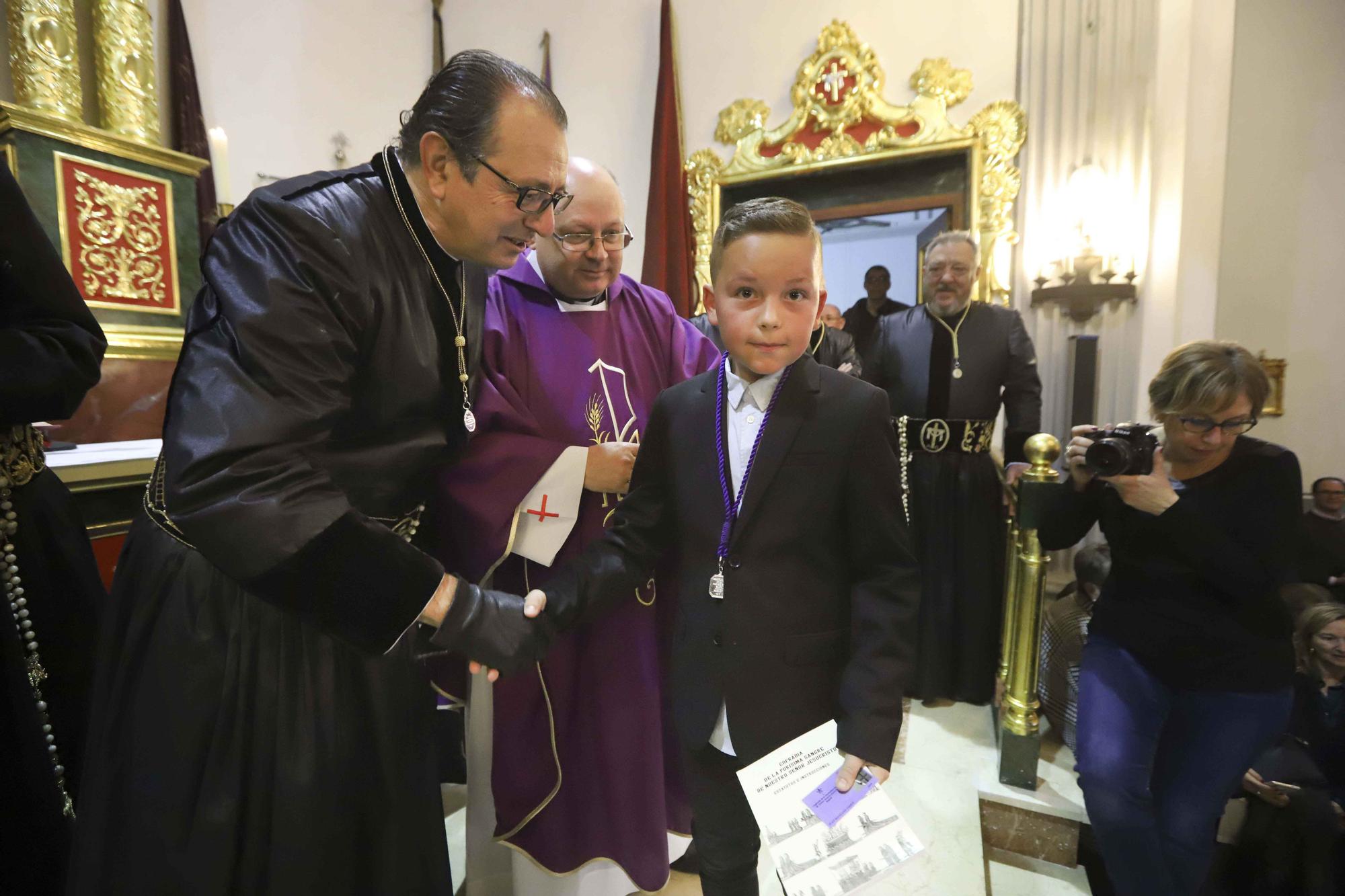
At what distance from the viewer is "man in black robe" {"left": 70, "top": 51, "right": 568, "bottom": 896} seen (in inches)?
34.6

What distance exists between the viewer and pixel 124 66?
3211 mm

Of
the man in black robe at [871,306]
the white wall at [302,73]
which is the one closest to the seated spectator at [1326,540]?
the man in black robe at [871,306]

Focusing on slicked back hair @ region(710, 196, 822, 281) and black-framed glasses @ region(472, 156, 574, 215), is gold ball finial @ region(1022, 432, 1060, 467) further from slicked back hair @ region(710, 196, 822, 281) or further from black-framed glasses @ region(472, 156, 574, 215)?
black-framed glasses @ region(472, 156, 574, 215)

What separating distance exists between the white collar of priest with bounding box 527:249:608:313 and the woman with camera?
1313mm

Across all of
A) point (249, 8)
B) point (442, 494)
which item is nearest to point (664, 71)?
point (249, 8)

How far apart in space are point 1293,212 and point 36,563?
5.41 m

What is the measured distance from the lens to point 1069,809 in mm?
2121

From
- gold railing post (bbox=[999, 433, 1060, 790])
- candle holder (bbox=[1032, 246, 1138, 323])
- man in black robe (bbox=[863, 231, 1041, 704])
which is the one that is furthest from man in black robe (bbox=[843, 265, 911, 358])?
gold railing post (bbox=[999, 433, 1060, 790])

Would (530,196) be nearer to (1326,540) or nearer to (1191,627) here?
(1191,627)

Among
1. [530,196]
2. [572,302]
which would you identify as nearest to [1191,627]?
[572,302]

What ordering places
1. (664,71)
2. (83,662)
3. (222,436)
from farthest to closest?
1. (664,71)
2. (83,662)
3. (222,436)

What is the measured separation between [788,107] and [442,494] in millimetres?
4008

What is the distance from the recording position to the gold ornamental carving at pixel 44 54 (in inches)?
114

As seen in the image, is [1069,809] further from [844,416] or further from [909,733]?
[844,416]
